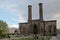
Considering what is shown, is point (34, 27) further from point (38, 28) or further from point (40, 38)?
point (40, 38)

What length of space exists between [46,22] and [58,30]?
355 cm

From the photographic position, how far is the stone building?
37.4m

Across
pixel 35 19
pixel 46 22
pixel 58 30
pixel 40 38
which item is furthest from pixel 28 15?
pixel 40 38

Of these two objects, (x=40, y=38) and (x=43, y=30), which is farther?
(x=43, y=30)

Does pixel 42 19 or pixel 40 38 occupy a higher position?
pixel 42 19

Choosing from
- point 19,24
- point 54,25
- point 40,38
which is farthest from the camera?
point 19,24

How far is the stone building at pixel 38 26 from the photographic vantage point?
37.4m

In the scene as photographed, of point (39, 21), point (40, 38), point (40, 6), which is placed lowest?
point (40, 38)

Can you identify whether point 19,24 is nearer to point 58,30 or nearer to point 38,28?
point 38,28

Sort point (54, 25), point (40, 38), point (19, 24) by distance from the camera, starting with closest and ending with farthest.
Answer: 1. point (40, 38)
2. point (54, 25)
3. point (19, 24)

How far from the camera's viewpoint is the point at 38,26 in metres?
38.6

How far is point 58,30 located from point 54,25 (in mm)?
1976

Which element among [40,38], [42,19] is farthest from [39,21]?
[40,38]

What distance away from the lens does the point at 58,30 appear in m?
38.1
